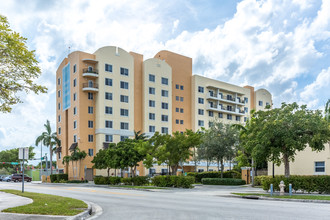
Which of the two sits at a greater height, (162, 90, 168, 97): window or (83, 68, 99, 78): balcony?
(83, 68, 99, 78): balcony

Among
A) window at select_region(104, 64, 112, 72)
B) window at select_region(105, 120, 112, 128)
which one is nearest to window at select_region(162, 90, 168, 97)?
window at select_region(104, 64, 112, 72)

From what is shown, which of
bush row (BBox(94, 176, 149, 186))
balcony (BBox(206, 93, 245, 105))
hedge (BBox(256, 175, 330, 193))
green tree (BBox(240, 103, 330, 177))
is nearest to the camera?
green tree (BBox(240, 103, 330, 177))

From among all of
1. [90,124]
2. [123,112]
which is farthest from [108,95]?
[90,124]

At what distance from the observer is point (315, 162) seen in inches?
1264

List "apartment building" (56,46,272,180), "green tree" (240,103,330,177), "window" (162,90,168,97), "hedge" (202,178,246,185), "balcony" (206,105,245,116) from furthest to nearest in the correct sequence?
1. "balcony" (206,105,245,116)
2. "window" (162,90,168,97)
3. "apartment building" (56,46,272,180)
4. "hedge" (202,178,246,185)
5. "green tree" (240,103,330,177)

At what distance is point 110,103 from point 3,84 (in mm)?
48552

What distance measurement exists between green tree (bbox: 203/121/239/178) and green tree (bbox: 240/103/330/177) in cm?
2220

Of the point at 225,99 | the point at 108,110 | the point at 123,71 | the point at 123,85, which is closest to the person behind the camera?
the point at 108,110

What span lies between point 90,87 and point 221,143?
2636 cm

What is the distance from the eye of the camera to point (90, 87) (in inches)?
2464

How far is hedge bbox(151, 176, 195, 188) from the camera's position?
116ft

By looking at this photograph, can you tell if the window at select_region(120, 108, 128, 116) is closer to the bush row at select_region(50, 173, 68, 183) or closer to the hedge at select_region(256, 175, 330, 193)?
the bush row at select_region(50, 173, 68, 183)

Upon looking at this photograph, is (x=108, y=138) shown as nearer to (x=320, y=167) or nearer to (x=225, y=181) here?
(x=225, y=181)

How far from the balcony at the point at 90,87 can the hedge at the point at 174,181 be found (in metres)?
28.9
